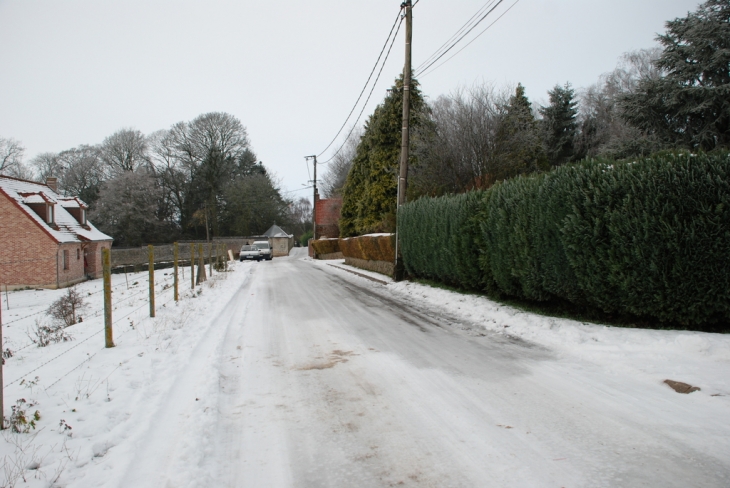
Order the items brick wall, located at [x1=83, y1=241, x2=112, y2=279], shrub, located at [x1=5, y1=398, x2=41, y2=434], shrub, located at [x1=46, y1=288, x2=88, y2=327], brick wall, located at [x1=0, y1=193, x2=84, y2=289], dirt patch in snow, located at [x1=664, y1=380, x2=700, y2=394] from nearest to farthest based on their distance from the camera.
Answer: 1. shrub, located at [x1=5, y1=398, x2=41, y2=434]
2. dirt patch in snow, located at [x1=664, y1=380, x2=700, y2=394]
3. shrub, located at [x1=46, y1=288, x2=88, y2=327]
4. brick wall, located at [x1=0, y1=193, x2=84, y2=289]
5. brick wall, located at [x1=83, y1=241, x2=112, y2=279]

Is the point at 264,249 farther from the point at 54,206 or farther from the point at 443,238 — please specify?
the point at 443,238

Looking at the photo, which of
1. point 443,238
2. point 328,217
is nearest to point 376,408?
point 443,238

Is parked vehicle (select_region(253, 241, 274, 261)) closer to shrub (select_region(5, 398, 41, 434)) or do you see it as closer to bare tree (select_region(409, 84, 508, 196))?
bare tree (select_region(409, 84, 508, 196))

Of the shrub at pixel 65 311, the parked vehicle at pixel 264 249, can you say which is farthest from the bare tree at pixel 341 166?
the shrub at pixel 65 311

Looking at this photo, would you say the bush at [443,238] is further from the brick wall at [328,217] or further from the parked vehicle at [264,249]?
the brick wall at [328,217]

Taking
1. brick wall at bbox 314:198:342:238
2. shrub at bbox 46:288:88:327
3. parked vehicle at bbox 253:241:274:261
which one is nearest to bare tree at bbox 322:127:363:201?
brick wall at bbox 314:198:342:238

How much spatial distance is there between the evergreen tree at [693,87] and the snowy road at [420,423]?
49.5ft

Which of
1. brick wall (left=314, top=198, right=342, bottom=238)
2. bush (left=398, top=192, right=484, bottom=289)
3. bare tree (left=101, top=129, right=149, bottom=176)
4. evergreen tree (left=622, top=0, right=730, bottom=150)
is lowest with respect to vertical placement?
bush (left=398, top=192, right=484, bottom=289)

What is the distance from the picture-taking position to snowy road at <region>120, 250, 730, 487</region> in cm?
308

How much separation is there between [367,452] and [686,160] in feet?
18.7

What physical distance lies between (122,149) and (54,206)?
1152 inches

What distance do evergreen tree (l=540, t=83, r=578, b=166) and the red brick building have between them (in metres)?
21.5

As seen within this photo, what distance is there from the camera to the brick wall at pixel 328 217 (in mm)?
47781

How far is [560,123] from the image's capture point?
33.1 m
